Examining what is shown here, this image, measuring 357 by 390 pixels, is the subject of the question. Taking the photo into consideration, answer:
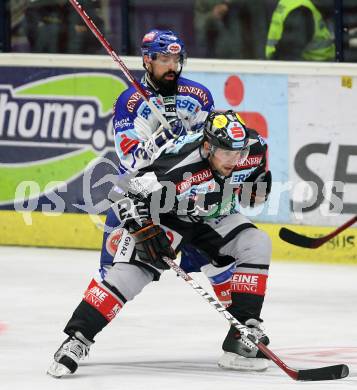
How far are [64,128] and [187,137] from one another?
4032mm

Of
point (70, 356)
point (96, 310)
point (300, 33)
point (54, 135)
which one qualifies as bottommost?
point (70, 356)

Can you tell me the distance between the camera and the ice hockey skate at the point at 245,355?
274 inches

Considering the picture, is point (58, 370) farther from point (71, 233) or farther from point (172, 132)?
point (71, 233)

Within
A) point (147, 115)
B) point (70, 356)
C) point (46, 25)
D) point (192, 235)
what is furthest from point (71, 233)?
point (70, 356)

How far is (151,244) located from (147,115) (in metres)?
0.98

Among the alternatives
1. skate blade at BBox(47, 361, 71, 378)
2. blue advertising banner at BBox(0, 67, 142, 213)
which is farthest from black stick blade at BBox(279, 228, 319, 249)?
blue advertising banner at BBox(0, 67, 142, 213)

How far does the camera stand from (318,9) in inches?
403

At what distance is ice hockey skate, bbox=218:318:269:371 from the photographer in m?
6.96

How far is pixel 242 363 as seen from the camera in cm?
703

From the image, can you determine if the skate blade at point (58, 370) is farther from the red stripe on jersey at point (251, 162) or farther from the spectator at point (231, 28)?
Answer: the spectator at point (231, 28)

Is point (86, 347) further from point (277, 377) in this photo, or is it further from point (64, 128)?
point (64, 128)

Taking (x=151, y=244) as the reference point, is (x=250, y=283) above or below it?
below

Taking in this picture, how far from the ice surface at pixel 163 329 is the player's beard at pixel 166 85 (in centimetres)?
125

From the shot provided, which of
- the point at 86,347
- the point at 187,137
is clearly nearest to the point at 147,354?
the point at 86,347
